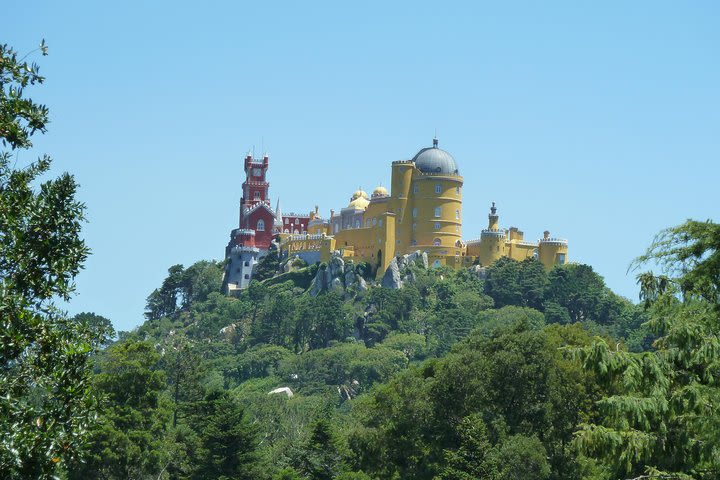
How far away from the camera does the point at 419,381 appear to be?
4322 centimetres

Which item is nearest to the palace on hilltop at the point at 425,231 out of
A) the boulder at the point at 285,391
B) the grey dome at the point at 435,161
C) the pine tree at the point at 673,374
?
the grey dome at the point at 435,161

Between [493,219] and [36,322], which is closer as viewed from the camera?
[36,322]

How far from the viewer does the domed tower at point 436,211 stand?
99.8 meters

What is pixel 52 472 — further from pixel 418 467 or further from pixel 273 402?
pixel 273 402

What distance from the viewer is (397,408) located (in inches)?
1666

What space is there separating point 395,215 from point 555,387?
60.1 meters

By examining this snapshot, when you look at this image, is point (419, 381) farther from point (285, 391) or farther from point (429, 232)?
point (429, 232)

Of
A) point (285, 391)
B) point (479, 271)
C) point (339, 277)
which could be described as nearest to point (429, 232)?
point (479, 271)

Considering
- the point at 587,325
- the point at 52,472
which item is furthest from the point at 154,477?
the point at 587,325

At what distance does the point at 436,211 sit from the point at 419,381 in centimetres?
5693

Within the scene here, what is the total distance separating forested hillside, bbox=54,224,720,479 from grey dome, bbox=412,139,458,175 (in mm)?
7882

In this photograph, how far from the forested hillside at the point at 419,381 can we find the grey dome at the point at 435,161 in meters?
7.88

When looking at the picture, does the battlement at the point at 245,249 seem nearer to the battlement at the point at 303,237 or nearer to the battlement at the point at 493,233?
the battlement at the point at 303,237

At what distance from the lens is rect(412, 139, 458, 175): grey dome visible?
101 meters
